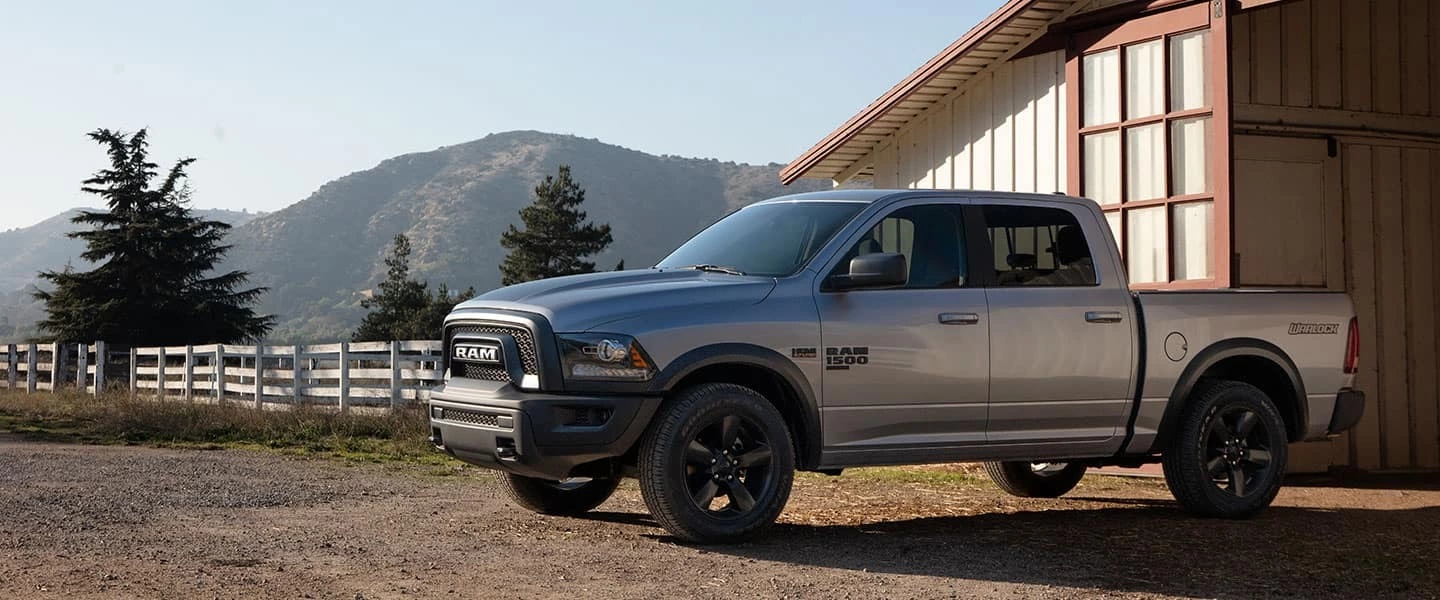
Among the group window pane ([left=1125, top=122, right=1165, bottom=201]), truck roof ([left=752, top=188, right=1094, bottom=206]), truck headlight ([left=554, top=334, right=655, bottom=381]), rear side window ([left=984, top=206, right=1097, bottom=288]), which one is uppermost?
window pane ([left=1125, top=122, right=1165, bottom=201])

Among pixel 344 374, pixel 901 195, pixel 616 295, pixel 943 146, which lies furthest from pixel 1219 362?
pixel 344 374

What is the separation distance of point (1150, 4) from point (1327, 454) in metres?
3.95

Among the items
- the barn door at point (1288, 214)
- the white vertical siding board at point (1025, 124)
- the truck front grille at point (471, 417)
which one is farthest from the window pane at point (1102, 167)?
the truck front grille at point (471, 417)

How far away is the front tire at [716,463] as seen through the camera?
7.75 m

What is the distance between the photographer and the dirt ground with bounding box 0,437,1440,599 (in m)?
6.75

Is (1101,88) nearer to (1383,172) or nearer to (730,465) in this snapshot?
(1383,172)

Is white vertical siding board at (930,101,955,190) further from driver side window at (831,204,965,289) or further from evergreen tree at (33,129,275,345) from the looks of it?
evergreen tree at (33,129,275,345)

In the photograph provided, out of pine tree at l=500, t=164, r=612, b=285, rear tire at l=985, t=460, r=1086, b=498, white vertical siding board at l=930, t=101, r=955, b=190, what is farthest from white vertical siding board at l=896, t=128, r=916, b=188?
pine tree at l=500, t=164, r=612, b=285

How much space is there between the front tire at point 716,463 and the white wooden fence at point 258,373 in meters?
4.75

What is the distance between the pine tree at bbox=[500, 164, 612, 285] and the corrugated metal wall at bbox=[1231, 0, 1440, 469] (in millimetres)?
65864

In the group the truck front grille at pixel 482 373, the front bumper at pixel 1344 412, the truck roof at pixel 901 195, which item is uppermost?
the truck roof at pixel 901 195

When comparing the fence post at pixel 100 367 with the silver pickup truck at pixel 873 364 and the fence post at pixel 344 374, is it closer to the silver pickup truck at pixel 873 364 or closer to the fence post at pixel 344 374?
the fence post at pixel 344 374

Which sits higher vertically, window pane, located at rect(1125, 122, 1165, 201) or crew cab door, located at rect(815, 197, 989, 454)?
window pane, located at rect(1125, 122, 1165, 201)

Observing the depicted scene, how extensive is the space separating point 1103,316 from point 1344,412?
2046 millimetres
